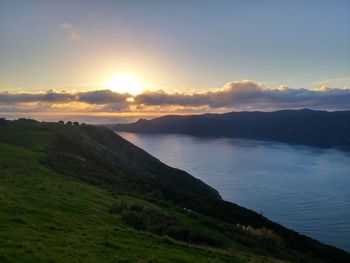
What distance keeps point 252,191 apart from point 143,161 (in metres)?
39.1

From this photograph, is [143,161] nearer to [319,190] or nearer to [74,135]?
[74,135]

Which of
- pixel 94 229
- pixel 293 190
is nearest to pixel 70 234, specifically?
pixel 94 229

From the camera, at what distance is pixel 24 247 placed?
49.3ft

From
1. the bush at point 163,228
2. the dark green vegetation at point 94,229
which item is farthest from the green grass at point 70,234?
the bush at point 163,228

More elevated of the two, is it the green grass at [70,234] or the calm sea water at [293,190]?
the green grass at [70,234]

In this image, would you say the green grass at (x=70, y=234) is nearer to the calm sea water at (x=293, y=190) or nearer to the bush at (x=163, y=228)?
the bush at (x=163, y=228)

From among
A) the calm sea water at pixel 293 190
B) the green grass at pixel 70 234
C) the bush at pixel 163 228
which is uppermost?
the green grass at pixel 70 234

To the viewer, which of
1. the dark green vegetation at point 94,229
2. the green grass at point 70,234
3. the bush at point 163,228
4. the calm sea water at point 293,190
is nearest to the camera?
the green grass at point 70,234

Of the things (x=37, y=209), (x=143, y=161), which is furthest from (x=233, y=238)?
(x=143, y=161)

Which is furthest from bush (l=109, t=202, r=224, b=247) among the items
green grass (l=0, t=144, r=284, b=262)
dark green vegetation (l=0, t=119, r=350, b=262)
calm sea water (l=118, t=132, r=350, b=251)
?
calm sea water (l=118, t=132, r=350, b=251)

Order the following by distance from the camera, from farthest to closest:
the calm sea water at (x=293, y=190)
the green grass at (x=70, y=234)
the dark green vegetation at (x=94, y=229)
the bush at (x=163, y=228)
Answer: the calm sea water at (x=293, y=190), the bush at (x=163, y=228), the dark green vegetation at (x=94, y=229), the green grass at (x=70, y=234)

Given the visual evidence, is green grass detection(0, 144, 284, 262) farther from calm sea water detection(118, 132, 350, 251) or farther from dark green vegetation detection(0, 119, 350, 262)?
calm sea water detection(118, 132, 350, 251)

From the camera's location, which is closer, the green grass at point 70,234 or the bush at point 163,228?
the green grass at point 70,234

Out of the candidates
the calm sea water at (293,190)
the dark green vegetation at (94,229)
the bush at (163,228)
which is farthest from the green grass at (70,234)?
the calm sea water at (293,190)
